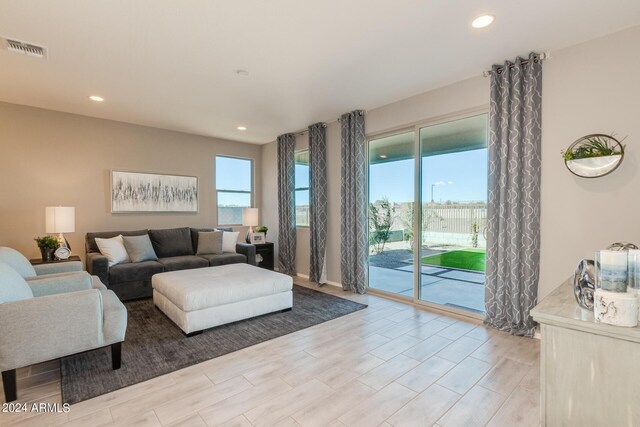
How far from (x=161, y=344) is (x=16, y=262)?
4.94ft

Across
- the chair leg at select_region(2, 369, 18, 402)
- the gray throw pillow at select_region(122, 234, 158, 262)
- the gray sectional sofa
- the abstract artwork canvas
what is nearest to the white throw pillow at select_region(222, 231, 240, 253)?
the gray sectional sofa

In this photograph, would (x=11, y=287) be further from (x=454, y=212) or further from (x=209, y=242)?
(x=454, y=212)

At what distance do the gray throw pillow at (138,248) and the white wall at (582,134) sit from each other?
16.2 feet

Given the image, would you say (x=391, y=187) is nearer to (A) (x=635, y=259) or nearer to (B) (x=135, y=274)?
(A) (x=635, y=259)

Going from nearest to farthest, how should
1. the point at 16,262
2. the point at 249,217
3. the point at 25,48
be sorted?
the point at 25,48 < the point at 16,262 < the point at 249,217

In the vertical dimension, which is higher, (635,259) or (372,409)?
(635,259)

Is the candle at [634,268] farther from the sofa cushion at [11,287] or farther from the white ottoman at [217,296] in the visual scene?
the sofa cushion at [11,287]

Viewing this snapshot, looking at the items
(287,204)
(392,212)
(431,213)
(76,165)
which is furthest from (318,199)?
(76,165)

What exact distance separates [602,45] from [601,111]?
0.55 meters

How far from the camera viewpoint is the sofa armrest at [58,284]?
8.62 ft

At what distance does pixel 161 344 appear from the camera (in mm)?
2871

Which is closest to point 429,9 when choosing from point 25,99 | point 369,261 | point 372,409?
point 372,409

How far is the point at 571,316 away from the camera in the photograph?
1.28m

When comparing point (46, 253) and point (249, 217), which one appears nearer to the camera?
point (46, 253)
